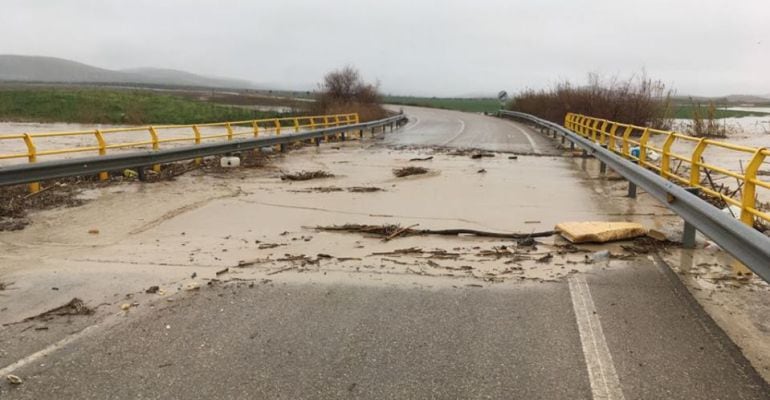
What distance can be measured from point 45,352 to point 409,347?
2.60 metres

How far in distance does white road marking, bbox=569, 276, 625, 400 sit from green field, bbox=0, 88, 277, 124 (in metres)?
51.2

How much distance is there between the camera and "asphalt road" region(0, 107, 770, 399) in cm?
400

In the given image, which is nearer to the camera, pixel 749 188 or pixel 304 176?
pixel 749 188

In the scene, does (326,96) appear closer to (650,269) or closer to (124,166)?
(124,166)

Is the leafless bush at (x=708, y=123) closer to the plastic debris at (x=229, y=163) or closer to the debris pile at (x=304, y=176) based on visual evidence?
the debris pile at (x=304, y=176)

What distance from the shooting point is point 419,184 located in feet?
44.2

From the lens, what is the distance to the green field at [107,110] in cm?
5819

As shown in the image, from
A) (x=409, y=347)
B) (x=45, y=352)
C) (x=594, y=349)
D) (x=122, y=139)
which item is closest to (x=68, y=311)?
(x=45, y=352)

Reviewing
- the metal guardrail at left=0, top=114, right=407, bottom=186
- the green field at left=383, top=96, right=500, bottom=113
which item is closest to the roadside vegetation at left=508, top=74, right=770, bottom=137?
the metal guardrail at left=0, top=114, right=407, bottom=186

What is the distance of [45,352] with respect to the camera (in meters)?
4.59

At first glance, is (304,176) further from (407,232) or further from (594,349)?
(594,349)

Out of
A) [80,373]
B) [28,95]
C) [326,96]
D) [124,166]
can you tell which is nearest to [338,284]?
[80,373]

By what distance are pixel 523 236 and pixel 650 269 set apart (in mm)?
1820

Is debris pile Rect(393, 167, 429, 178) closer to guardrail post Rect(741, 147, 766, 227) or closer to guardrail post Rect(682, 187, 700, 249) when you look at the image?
guardrail post Rect(682, 187, 700, 249)
